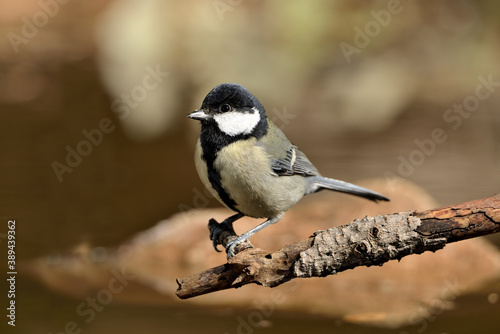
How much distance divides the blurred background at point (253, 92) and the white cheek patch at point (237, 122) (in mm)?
1159

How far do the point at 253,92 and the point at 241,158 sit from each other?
2.41 m

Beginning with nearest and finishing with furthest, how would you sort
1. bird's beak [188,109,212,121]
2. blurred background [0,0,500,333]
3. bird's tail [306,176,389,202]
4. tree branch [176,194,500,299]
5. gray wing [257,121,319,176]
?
tree branch [176,194,500,299]
bird's beak [188,109,212,121]
gray wing [257,121,319,176]
bird's tail [306,176,389,202]
blurred background [0,0,500,333]

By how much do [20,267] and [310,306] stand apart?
1.29 meters

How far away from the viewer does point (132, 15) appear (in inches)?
170

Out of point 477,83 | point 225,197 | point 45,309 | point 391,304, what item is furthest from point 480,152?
point 45,309

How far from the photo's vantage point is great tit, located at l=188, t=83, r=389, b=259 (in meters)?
1.77

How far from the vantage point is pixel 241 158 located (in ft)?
5.95

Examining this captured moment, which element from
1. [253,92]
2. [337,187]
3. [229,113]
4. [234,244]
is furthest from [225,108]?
[253,92]

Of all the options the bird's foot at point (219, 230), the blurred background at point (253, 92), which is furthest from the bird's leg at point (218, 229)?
the blurred background at point (253, 92)

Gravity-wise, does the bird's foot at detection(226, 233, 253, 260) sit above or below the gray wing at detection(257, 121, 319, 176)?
below

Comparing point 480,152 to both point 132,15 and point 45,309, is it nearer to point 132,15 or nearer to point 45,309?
point 132,15

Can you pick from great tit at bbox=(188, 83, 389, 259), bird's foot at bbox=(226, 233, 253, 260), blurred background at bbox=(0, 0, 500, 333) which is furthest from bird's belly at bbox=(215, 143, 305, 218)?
blurred background at bbox=(0, 0, 500, 333)

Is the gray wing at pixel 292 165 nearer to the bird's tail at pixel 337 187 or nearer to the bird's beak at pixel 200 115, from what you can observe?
the bird's tail at pixel 337 187

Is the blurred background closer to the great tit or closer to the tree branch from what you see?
the great tit
